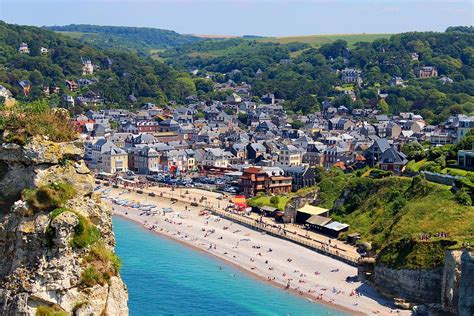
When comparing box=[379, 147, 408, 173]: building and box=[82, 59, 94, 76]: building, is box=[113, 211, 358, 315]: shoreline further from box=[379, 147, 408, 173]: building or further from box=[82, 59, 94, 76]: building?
box=[82, 59, 94, 76]: building

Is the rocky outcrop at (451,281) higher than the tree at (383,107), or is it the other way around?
the tree at (383,107)

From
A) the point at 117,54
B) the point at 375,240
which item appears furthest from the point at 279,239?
the point at 117,54

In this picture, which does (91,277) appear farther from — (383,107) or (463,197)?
(383,107)

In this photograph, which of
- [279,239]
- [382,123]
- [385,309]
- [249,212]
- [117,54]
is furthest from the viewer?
[117,54]

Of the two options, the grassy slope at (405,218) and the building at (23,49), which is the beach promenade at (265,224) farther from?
the building at (23,49)

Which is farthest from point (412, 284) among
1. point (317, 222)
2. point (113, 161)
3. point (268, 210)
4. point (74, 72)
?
point (74, 72)

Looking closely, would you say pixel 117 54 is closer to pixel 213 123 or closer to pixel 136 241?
pixel 213 123

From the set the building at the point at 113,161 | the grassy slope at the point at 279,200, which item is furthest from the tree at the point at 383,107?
the grassy slope at the point at 279,200
